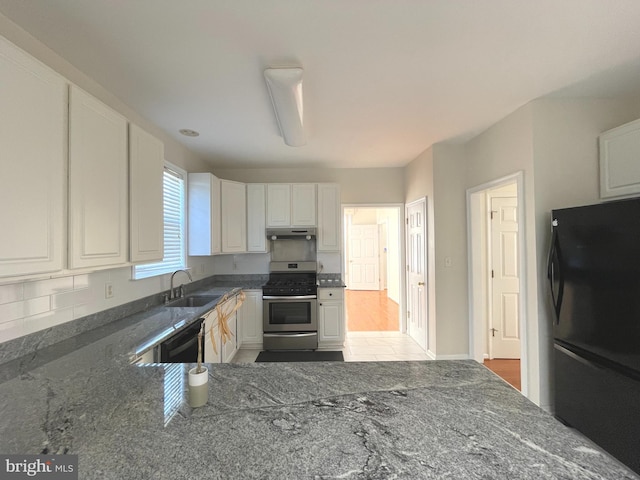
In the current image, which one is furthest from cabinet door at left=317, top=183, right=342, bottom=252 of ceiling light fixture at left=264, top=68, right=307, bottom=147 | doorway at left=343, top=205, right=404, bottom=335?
doorway at left=343, top=205, right=404, bottom=335

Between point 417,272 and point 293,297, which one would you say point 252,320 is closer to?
point 293,297

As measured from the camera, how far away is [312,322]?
3.73 meters

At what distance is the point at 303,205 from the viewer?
4094mm

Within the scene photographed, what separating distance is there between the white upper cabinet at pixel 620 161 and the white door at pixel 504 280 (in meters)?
1.13

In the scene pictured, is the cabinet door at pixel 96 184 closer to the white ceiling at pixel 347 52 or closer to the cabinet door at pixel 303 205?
the white ceiling at pixel 347 52

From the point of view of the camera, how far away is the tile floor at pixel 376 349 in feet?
11.7

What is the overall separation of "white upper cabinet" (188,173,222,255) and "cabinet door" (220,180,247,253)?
21 cm

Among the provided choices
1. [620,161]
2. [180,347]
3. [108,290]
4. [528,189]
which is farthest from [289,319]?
[620,161]

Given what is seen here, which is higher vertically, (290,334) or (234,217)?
(234,217)

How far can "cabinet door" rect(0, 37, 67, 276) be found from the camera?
1093mm

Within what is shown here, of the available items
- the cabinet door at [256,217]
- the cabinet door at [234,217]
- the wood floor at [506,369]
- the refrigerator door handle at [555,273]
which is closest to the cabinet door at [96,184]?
the cabinet door at [234,217]

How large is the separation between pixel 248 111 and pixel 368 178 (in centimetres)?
250

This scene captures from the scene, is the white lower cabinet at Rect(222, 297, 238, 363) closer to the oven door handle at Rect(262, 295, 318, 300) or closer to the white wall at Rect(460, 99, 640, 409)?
the oven door handle at Rect(262, 295, 318, 300)

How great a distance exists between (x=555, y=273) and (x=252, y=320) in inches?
130
